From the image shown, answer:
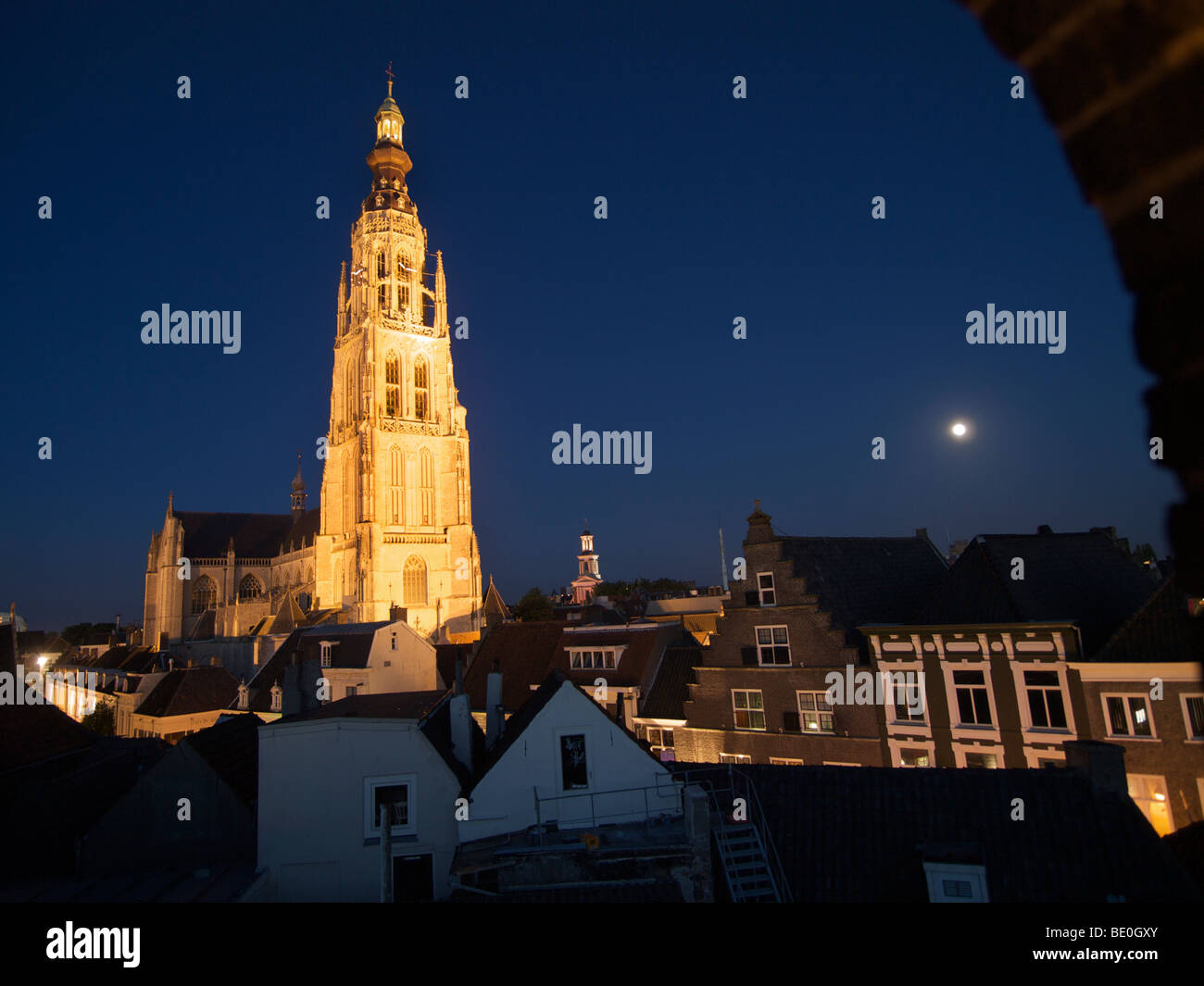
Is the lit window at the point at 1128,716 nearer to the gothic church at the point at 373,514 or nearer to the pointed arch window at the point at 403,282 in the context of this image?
the gothic church at the point at 373,514

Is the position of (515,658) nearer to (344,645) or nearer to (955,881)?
(344,645)

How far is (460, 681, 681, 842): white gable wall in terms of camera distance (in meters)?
14.1

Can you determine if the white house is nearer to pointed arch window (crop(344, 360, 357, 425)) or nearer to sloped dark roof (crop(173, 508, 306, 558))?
pointed arch window (crop(344, 360, 357, 425))

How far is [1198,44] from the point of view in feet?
5.68

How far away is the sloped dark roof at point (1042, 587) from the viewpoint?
20.5 metres

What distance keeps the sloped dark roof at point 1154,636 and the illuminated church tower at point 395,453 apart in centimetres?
6415

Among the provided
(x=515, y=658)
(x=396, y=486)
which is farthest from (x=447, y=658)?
(x=396, y=486)

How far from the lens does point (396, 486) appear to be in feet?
284

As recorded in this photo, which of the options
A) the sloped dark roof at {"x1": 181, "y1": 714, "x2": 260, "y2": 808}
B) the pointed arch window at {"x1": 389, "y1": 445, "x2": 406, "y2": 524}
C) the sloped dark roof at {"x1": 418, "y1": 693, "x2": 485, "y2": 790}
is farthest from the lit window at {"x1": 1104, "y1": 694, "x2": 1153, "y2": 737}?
the pointed arch window at {"x1": 389, "y1": 445, "x2": 406, "y2": 524}

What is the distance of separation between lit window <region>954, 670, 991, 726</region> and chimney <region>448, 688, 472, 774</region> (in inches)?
568

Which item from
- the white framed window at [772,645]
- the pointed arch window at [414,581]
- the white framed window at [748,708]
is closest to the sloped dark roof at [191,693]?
the pointed arch window at [414,581]

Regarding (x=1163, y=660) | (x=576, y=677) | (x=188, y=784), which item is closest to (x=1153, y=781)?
(x=1163, y=660)
